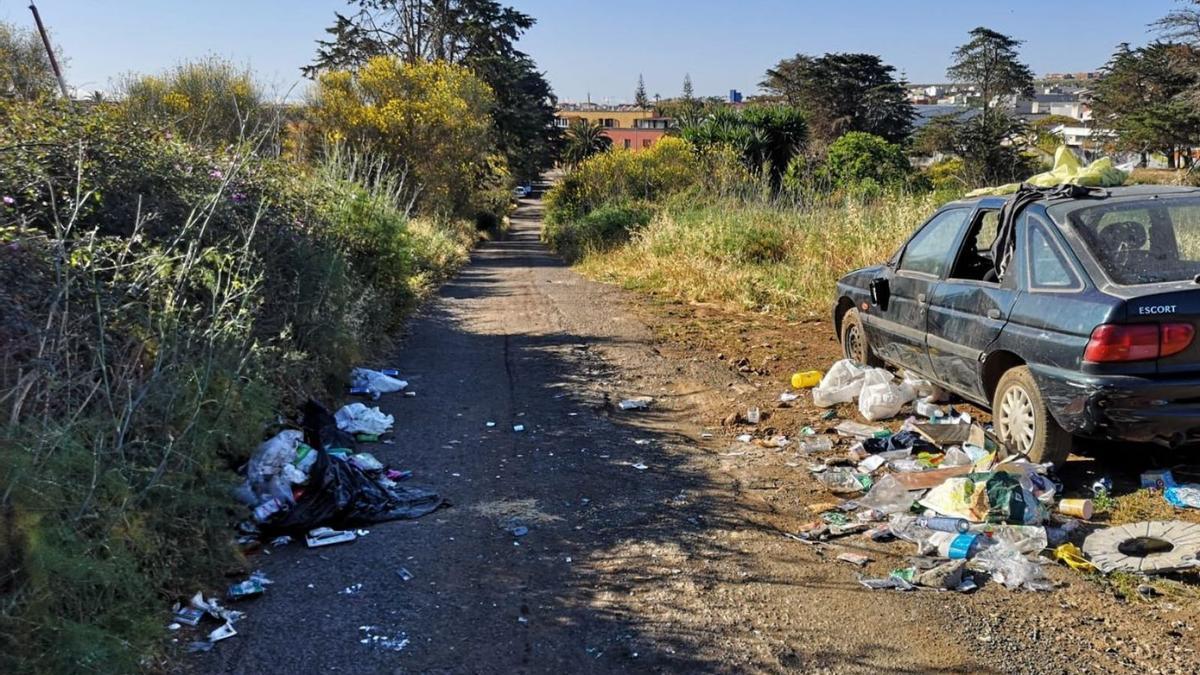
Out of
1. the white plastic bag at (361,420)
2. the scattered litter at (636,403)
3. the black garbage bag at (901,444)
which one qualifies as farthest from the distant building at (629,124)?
the black garbage bag at (901,444)

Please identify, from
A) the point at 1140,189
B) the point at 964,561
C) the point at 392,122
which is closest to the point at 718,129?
the point at 392,122

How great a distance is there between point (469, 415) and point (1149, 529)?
489 cm

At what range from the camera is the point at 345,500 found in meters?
A: 5.09

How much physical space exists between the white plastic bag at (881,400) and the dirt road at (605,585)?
1114 mm

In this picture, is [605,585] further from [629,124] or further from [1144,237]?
[629,124]

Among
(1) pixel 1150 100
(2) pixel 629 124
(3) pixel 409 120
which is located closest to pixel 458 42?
(3) pixel 409 120

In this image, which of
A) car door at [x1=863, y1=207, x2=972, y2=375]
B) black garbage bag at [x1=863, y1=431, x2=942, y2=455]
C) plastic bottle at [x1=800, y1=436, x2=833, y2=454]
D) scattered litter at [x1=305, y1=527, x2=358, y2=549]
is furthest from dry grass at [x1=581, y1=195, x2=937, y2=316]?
scattered litter at [x1=305, y1=527, x2=358, y2=549]

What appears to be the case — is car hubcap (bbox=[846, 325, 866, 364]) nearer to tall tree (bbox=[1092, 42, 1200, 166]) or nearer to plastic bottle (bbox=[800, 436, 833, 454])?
plastic bottle (bbox=[800, 436, 833, 454])

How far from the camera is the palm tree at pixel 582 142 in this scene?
66.4 metres

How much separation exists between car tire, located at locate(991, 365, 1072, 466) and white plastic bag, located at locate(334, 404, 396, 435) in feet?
14.3

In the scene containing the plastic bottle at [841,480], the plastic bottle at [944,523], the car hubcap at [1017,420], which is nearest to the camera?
the plastic bottle at [944,523]

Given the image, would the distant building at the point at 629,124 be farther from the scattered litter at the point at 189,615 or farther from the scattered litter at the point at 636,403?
the scattered litter at the point at 189,615

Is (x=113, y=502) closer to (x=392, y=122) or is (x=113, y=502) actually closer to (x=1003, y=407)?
(x=1003, y=407)

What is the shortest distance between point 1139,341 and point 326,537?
4408 mm
